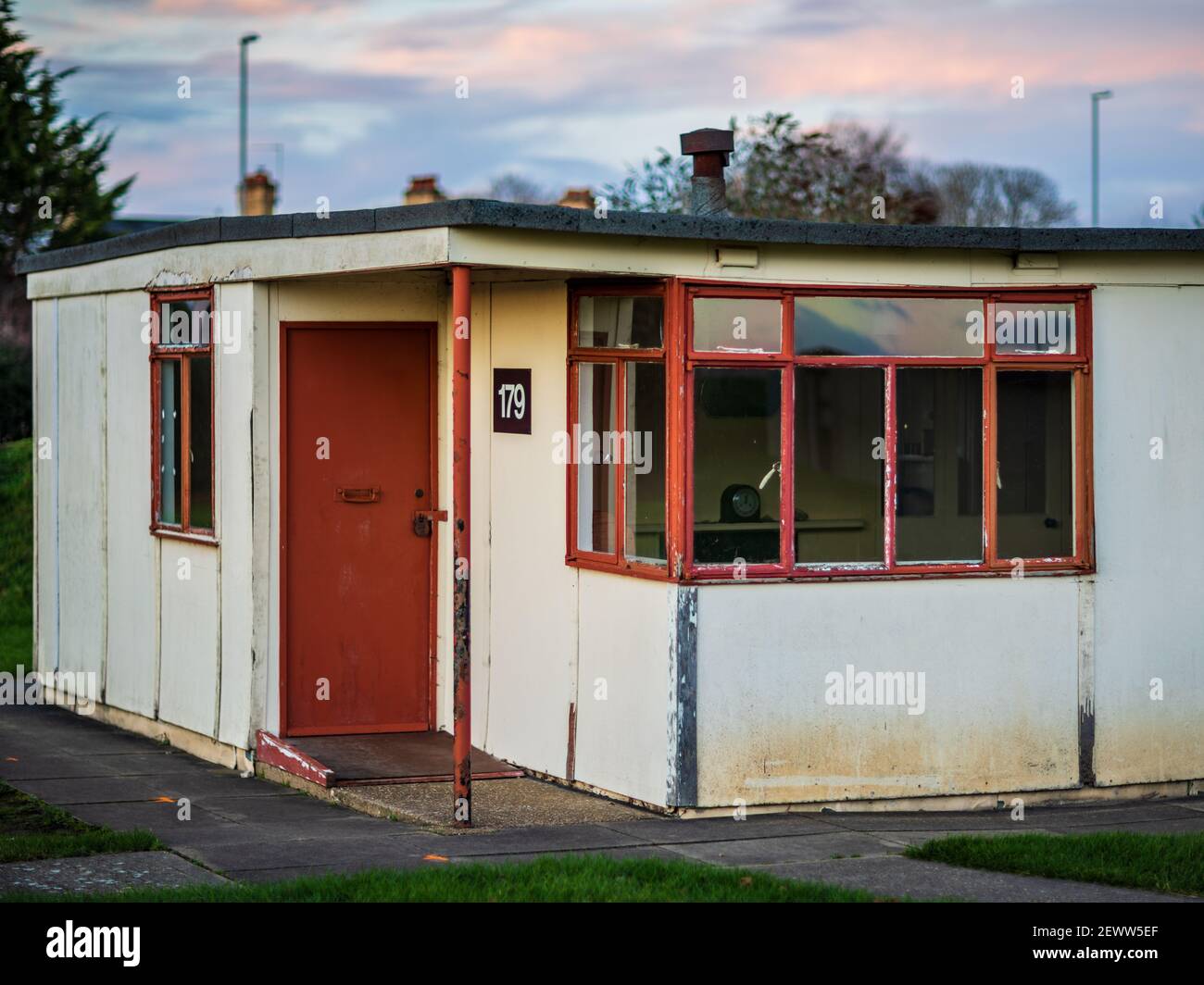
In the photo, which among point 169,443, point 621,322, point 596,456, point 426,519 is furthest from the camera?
point 169,443

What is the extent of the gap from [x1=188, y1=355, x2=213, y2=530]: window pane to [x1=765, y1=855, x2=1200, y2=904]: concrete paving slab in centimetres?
495

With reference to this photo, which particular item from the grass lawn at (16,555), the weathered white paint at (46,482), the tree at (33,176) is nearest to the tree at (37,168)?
the tree at (33,176)

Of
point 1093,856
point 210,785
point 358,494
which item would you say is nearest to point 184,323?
point 358,494

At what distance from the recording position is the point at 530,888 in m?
7.45

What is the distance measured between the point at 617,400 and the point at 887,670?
214cm

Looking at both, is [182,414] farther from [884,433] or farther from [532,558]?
[884,433]

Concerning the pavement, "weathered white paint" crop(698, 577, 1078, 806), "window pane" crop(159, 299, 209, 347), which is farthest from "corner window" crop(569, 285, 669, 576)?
"window pane" crop(159, 299, 209, 347)

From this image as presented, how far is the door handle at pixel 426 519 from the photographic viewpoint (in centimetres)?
1152

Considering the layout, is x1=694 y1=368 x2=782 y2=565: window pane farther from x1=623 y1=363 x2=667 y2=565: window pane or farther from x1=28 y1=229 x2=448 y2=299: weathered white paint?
x1=28 y1=229 x2=448 y2=299: weathered white paint

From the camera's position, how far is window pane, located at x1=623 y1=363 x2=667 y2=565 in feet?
32.4

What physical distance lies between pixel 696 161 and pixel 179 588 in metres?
4.40

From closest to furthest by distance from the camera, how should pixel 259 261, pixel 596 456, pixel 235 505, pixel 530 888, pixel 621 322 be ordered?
pixel 530 888 → pixel 621 322 → pixel 596 456 → pixel 259 261 → pixel 235 505

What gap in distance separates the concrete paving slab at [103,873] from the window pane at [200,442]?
11.5 ft
